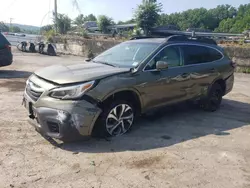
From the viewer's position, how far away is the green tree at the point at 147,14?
64.8 ft

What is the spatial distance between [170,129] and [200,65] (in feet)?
5.32

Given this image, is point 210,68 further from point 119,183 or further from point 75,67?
point 119,183

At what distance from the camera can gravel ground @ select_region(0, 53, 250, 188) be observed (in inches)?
128

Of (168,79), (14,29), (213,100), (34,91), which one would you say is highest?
(14,29)

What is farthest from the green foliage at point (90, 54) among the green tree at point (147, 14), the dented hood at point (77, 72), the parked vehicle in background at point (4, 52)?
the dented hood at point (77, 72)

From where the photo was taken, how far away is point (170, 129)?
5031mm

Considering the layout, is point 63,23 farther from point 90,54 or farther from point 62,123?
point 62,123

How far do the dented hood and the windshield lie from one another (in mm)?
292

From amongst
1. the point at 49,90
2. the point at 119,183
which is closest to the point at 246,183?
the point at 119,183

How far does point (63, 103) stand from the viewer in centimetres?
382

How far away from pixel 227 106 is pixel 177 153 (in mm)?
3546

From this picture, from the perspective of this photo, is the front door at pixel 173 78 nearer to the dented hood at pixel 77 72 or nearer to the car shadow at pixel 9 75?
the dented hood at pixel 77 72

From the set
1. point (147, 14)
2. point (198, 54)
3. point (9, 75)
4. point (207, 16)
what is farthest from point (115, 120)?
point (207, 16)

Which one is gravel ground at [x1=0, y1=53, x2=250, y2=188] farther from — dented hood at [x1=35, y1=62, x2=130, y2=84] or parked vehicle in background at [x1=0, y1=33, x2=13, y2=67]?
parked vehicle in background at [x1=0, y1=33, x2=13, y2=67]
